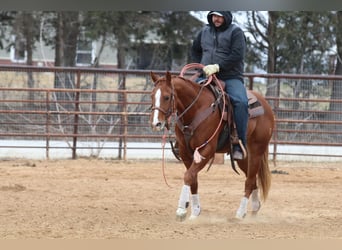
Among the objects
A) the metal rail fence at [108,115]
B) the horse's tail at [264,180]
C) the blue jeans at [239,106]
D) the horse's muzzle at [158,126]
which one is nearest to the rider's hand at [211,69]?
the blue jeans at [239,106]

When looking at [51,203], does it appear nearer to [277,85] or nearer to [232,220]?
[232,220]

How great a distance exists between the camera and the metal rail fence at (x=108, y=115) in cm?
1352

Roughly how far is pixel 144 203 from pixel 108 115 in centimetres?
619

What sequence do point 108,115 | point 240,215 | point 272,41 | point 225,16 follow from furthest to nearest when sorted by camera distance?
point 272,41, point 108,115, point 240,215, point 225,16

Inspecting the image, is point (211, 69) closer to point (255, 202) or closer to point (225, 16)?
point (225, 16)

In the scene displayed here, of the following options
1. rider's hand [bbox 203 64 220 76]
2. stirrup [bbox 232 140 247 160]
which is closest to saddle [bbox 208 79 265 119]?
rider's hand [bbox 203 64 220 76]

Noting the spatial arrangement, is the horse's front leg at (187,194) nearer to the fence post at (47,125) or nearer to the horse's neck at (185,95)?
the horse's neck at (185,95)

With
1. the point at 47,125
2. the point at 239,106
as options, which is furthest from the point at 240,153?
the point at 47,125

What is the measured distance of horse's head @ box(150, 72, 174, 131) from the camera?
6.15 meters

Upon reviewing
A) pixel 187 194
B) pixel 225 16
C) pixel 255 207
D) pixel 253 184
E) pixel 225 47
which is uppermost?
pixel 225 16

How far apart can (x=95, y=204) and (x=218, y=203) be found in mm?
1593

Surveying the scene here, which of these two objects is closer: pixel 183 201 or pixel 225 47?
pixel 183 201

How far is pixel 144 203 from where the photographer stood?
816cm

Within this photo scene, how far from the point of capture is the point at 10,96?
1404cm
